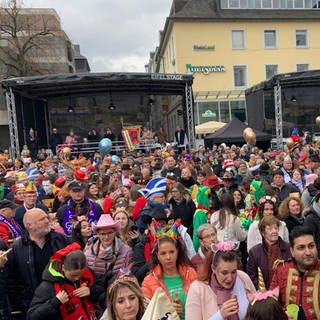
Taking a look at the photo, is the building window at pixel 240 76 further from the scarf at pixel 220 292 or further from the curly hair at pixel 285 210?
the scarf at pixel 220 292

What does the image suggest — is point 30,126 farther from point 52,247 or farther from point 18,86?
point 52,247

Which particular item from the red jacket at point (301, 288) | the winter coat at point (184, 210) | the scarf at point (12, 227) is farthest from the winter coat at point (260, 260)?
the scarf at point (12, 227)

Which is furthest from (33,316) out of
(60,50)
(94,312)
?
(60,50)

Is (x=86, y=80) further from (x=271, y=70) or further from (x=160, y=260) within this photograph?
(x=271, y=70)

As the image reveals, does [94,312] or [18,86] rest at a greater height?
[18,86]

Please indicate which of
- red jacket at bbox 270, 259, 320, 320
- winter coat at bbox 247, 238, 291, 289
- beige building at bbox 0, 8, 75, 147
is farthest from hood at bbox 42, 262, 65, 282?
beige building at bbox 0, 8, 75, 147

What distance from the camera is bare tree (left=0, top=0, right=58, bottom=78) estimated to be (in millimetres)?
30422

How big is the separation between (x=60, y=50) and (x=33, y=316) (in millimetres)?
39434

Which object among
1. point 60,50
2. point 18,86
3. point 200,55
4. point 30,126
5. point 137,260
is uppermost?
point 60,50

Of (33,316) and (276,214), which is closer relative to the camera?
(33,316)

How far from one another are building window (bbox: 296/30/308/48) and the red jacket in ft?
107

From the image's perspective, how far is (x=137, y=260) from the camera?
361 cm

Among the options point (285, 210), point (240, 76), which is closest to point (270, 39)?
point (240, 76)

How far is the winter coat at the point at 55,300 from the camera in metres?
2.90
